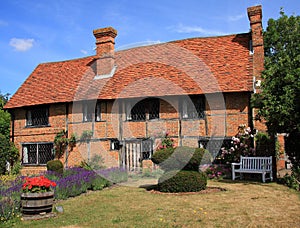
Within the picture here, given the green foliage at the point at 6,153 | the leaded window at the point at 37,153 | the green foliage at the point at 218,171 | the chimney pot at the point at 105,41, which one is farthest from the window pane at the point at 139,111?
the green foliage at the point at 6,153

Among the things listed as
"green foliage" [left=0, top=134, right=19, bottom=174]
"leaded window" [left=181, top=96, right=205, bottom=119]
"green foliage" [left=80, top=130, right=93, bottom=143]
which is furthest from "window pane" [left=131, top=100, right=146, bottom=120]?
"green foliage" [left=0, top=134, right=19, bottom=174]

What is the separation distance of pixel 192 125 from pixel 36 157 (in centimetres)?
957

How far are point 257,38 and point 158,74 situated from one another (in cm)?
549

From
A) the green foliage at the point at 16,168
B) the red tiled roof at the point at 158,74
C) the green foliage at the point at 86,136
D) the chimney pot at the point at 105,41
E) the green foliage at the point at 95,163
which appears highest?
the chimney pot at the point at 105,41

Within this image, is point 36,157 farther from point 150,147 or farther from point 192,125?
point 192,125

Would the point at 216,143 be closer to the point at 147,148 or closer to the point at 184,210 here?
the point at 147,148

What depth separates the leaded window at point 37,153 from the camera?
1862 cm

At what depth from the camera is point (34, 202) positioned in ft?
26.1

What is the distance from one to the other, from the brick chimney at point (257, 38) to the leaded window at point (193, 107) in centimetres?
299

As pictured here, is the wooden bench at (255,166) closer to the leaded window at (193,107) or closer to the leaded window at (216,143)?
the leaded window at (216,143)

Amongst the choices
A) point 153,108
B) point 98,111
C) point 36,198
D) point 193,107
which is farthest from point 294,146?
point 98,111

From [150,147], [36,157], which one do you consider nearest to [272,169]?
[150,147]

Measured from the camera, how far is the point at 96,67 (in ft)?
64.9

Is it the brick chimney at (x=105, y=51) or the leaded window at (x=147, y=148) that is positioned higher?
the brick chimney at (x=105, y=51)
